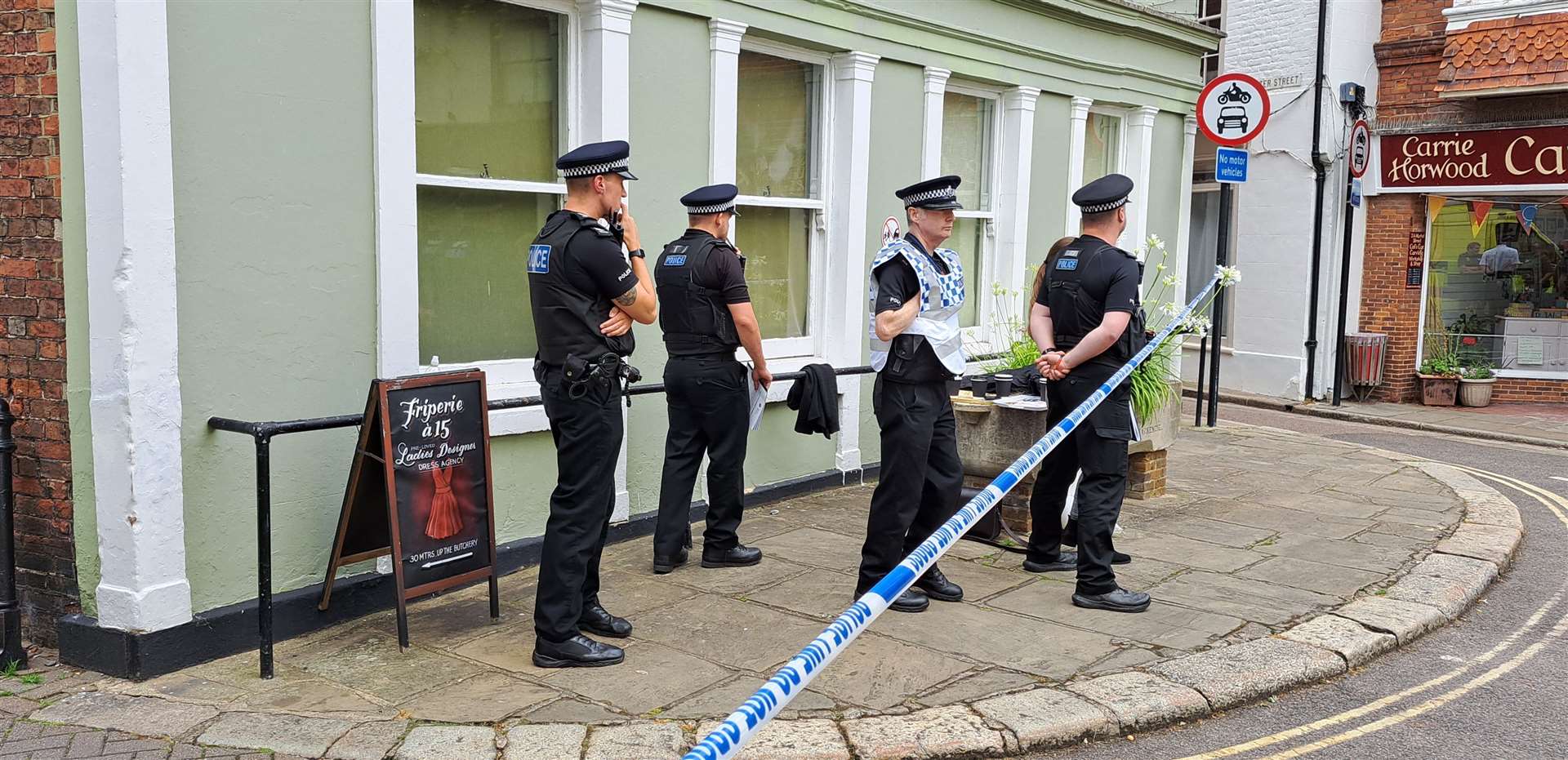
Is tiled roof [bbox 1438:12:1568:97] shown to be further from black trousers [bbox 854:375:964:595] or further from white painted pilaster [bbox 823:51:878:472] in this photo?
black trousers [bbox 854:375:964:595]

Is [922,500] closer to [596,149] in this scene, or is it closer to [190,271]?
[596,149]

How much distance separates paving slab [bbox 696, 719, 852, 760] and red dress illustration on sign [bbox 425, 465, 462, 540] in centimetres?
167

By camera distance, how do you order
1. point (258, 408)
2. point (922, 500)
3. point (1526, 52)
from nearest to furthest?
1. point (258, 408)
2. point (922, 500)
3. point (1526, 52)

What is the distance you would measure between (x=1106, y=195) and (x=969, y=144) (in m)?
4.47

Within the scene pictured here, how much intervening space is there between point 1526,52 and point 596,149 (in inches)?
525

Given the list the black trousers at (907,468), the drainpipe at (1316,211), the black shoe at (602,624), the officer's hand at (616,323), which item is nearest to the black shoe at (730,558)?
the black trousers at (907,468)

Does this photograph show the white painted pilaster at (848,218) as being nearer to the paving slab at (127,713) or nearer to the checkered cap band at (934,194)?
the checkered cap band at (934,194)

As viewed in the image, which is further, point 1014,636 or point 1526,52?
point 1526,52

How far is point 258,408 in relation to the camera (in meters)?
5.19

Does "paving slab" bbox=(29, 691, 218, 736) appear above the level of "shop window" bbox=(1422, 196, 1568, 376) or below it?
below

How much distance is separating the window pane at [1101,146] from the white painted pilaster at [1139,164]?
122 millimetres

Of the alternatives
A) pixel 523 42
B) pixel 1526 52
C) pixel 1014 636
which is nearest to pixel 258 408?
pixel 523 42

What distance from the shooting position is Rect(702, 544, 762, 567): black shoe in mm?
6539

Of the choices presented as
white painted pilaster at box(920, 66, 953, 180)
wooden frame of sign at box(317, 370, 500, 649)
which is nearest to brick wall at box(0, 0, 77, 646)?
wooden frame of sign at box(317, 370, 500, 649)
